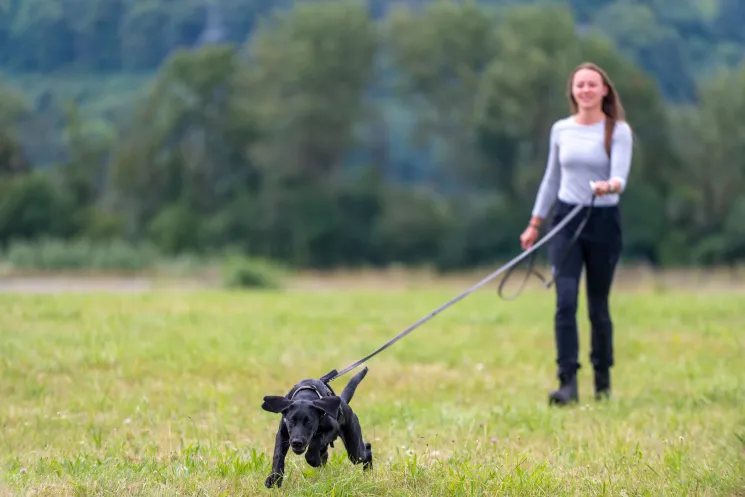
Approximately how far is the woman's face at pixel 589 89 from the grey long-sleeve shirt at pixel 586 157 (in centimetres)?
17

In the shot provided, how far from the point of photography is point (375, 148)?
48.0 m

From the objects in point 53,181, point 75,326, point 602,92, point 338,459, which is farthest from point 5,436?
point 53,181

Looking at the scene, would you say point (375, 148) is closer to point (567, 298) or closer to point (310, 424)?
point (567, 298)

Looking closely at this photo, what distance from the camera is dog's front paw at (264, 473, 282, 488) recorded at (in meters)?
4.01

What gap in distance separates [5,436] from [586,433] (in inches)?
126

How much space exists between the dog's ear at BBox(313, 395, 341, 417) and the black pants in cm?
331

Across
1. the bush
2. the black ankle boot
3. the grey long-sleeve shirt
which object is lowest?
the bush

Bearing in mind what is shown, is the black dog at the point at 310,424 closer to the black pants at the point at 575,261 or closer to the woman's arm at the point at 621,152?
the black pants at the point at 575,261

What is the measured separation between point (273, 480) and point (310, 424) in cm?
33

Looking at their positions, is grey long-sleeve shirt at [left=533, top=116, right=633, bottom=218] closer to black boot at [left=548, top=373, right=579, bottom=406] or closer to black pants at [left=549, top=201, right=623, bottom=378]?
black pants at [left=549, top=201, right=623, bottom=378]

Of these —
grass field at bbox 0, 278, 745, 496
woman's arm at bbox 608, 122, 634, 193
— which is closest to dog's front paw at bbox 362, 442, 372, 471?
grass field at bbox 0, 278, 745, 496

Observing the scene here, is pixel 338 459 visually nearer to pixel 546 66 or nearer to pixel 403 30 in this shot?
pixel 546 66

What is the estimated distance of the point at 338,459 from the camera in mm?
4496

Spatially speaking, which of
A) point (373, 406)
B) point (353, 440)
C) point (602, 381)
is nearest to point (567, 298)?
point (602, 381)
